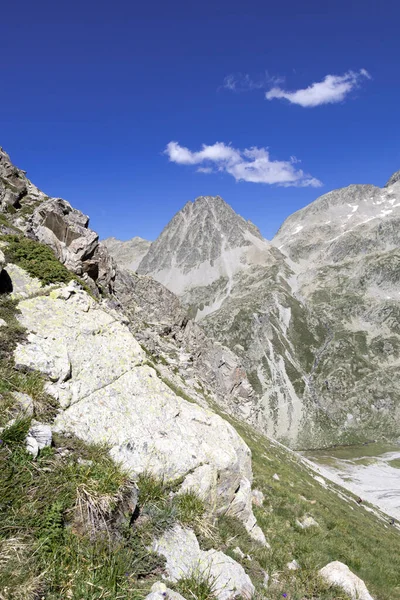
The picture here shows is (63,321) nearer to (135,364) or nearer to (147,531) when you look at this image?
(135,364)

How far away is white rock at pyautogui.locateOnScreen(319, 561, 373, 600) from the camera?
28.9 ft

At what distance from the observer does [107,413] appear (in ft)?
32.3

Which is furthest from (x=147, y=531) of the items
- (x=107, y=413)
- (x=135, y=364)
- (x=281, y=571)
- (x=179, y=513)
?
(x=135, y=364)

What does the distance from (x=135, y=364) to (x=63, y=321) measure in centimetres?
327

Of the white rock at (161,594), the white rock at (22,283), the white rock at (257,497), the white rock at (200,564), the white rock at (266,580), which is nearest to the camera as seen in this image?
the white rock at (161,594)

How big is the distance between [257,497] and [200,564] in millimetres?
9173

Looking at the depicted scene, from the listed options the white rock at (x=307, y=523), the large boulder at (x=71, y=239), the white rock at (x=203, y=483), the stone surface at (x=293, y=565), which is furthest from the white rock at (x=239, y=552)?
the large boulder at (x=71, y=239)

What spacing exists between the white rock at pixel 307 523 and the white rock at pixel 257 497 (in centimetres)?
182

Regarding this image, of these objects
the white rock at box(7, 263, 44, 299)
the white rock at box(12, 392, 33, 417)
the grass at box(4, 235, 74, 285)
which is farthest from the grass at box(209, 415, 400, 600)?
the grass at box(4, 235, 74, 285)

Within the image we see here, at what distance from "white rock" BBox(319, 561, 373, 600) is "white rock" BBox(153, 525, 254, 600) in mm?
3355

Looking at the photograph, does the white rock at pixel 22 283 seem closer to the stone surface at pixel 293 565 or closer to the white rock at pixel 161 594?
the white rock at pixel 161 594

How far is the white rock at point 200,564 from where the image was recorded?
22.2 ft

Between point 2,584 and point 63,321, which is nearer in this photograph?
point 2,584

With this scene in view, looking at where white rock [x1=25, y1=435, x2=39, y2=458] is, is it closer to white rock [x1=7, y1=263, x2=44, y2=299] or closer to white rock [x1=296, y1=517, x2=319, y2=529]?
white rock [x1=7, y1=263, x2=44, y2=299]
